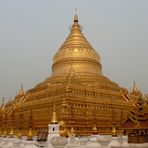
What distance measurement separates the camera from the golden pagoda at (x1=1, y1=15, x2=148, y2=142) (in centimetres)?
2319

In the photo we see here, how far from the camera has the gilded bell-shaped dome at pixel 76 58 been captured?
30875 mm

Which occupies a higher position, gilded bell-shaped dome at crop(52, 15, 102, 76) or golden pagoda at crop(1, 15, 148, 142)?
gilded bell-shaped dome at crop(52, 15, 102, 76)

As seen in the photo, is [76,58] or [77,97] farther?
[76,58]

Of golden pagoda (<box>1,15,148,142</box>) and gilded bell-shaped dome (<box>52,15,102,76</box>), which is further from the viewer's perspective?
gilded bell-shaped dome (<box>52,15,102,76</box>)

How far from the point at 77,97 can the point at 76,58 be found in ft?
25.7

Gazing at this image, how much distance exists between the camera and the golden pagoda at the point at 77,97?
2319 centimetres

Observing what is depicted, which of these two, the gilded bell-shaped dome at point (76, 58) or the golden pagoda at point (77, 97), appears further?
the gilded bell-shaped dome at point (76, 58)

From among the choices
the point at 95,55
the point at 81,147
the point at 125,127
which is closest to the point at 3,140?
the point at 81,147

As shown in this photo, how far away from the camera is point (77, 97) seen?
80.2 feet

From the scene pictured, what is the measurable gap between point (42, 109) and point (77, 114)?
11.8 ft

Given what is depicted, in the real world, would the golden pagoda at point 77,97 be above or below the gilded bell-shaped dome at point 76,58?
below

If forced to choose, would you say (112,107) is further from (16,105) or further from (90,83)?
(16,105)

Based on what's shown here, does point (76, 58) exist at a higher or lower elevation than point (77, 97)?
higher

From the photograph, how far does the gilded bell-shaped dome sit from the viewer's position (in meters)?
30.9
